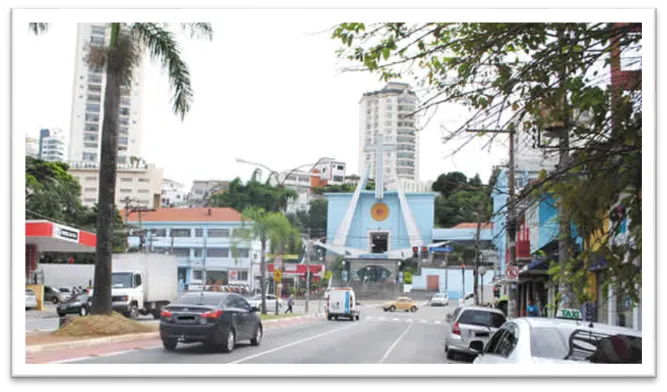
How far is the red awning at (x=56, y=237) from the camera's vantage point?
82.1 feet

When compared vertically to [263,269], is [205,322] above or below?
below

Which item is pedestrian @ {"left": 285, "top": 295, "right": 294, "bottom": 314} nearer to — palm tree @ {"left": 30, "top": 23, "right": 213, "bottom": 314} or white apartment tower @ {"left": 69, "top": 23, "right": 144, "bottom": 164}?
white apartment tower @ {"left": 69, "top": 23, "right": 144, "bottom": 164}

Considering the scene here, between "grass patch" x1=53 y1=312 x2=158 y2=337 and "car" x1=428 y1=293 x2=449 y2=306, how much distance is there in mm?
21660

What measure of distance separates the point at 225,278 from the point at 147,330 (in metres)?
3.39

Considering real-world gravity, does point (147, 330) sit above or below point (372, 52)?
below

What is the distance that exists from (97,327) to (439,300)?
26.2 metres

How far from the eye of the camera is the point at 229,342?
15.3m

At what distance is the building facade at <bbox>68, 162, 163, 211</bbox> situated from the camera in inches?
723

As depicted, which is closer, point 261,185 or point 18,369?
point 18,369

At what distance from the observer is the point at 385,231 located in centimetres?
2172

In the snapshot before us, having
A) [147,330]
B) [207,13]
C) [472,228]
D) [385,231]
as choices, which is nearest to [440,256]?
[472,228]

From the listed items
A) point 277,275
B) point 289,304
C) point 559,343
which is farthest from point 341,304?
point 559,343

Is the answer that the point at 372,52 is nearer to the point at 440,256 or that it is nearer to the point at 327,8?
the point at 327,8

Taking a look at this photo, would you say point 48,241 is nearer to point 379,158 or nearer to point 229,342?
point 229,342
